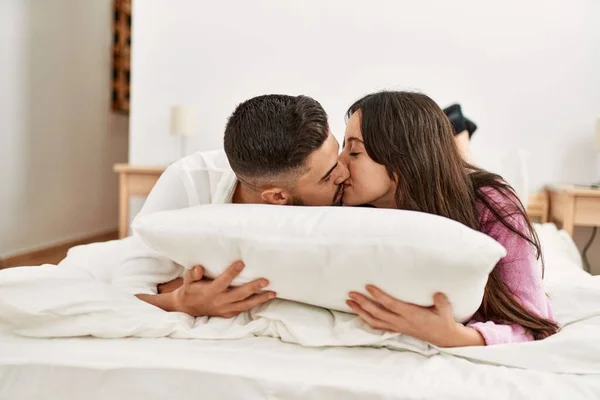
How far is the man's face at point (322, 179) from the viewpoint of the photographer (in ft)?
3.90

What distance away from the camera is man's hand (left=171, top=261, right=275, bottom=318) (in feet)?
3.09

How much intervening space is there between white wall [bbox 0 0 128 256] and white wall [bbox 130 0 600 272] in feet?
2.21

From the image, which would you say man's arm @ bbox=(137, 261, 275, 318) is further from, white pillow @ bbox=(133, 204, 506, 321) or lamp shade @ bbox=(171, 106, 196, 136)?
lamp shade @ bbox=(171, 106, 196, 136)

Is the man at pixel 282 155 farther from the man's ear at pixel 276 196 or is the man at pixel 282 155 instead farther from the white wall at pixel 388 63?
the white wall at pixel 388 63

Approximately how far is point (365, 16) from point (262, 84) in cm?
66

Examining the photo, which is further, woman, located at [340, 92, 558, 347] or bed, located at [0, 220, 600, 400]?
woman, located at [340, 92, 558, 347]

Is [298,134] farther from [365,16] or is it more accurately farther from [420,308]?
[365,16]

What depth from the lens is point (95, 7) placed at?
4.19 m

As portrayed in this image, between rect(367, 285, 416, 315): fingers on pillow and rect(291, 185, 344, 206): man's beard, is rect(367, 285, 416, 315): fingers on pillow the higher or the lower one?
the lower one

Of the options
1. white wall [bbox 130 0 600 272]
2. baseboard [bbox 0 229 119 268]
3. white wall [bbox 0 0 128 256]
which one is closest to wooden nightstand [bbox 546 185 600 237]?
white wall [bbox 130 0 600 272]

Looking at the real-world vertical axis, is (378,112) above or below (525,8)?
below

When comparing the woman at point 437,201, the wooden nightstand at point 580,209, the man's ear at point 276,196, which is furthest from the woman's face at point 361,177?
the wooden nightstand at point 580,209

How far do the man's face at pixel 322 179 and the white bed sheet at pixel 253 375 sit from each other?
0.42 metres

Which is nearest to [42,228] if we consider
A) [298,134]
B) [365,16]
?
[365,16]
